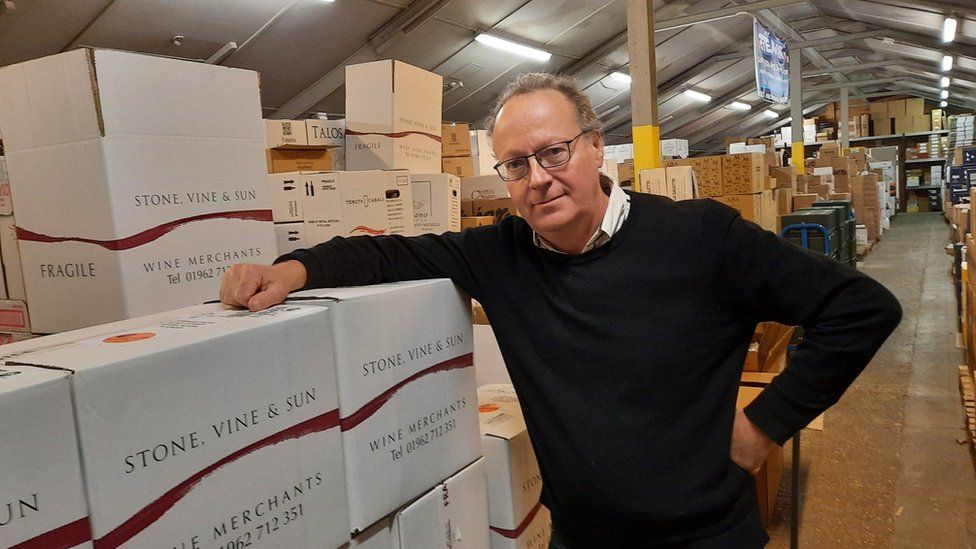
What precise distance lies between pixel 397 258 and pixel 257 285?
315 mm

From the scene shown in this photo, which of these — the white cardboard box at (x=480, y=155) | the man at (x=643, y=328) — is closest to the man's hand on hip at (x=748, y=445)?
the man at (x=643, y=328)

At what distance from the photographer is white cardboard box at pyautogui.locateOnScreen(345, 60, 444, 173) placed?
2.71 meters

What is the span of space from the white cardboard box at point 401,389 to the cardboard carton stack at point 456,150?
8.83 feet

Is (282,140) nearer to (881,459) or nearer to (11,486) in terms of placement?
(11,486)

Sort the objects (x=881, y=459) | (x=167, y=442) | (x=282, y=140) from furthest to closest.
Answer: (x=881, y=459) → (x=282, y=140) → (x=167, y=442)

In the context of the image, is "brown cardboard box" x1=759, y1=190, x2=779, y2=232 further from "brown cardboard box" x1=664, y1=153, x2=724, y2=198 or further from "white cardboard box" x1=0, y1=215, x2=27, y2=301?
"white cardboard box" x1=0, y1=215, x2=27, y2=301

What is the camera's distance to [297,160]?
261 centimetres

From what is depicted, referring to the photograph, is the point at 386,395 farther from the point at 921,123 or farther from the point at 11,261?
the point at 921,123

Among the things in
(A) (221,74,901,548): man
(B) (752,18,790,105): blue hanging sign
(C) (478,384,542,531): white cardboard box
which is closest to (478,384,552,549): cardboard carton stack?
(C) (478,384,542,531): white cardboard box

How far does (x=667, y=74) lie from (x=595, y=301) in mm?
11188

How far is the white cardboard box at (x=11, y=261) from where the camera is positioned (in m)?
1.42

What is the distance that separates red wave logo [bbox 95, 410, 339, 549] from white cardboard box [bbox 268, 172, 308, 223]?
1.40 meters

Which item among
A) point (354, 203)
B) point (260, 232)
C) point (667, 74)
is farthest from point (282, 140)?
point (667, 74)

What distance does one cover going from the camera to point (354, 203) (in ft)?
7.48
